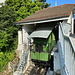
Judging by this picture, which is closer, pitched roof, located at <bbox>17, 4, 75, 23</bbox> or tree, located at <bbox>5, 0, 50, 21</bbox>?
pitched roof, located at <bbox>17, 4, 75, 23</bbox>

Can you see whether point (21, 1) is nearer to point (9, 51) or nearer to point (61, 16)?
point (9, 51)

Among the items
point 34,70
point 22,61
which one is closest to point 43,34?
point 22,61

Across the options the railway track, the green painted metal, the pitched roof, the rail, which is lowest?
the railway track

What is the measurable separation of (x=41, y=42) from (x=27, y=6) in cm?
727

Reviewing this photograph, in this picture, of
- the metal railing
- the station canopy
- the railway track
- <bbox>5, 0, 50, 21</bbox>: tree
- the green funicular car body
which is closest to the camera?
the station canopy

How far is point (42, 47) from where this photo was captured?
838 centimetres

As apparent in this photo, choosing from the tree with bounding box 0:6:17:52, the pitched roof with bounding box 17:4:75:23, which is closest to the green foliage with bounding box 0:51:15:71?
the tree with bounding box 0:6:17:52

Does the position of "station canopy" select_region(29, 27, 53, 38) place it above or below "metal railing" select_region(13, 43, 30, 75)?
above

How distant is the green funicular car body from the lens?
7746 millimetres

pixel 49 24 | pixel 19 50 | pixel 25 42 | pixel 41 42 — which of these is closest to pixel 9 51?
pixel 19 50

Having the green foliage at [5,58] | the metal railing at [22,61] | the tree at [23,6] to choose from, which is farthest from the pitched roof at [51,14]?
the green foliage at [5,58]

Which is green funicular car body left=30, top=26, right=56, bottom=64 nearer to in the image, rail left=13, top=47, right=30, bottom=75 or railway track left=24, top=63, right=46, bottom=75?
rail left=13, top=47, right=30, bottom=75

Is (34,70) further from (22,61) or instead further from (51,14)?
(51,14)

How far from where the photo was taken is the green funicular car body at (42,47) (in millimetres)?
7746
